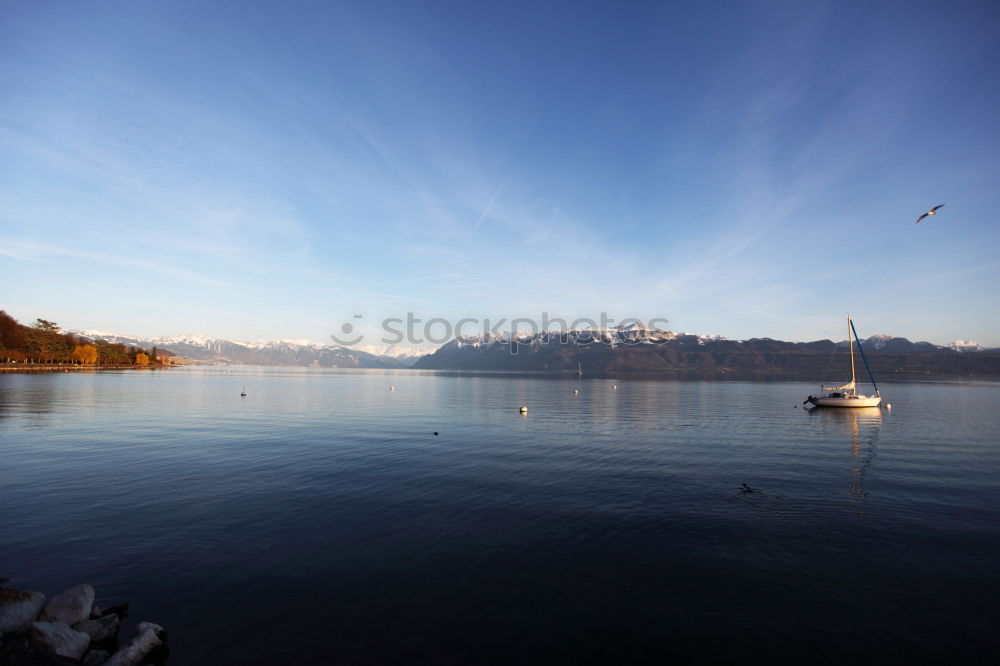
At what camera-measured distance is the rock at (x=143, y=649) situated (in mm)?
12094

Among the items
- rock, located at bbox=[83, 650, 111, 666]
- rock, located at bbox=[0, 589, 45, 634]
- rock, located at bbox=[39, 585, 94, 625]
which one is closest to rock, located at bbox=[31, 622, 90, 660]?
rock, located at bbox=[83, 650, 111, 666]

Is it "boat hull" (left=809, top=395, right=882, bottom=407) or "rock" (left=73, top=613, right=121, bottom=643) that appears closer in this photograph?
"rock" (left=73, top=613, right=121, bottom=643)

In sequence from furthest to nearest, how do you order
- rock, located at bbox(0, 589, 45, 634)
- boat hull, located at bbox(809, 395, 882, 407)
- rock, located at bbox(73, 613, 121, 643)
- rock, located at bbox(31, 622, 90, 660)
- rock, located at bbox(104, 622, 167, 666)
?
boat hull, located at bbox(809, 395, 882, 407), rock, located at bbox(73, 613, 121, 643), rock, located at bbox(0, 589, 45, 634), rock, located at bbox(31, 622, 90, 660), rock, located at bbox(104, 622, 167, 666)

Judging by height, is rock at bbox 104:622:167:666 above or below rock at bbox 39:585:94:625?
below

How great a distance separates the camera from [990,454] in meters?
46.7

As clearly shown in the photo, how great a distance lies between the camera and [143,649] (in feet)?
41.4

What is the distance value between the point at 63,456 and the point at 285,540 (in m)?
31.7

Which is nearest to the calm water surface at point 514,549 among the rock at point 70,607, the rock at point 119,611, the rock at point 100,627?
the rock at point 119,611

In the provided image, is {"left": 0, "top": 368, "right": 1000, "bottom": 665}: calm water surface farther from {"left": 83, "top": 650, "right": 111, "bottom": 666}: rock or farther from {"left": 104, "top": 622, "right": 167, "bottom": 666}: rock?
{"left": 83, "top": 650, "right": 111, "bottom": 666}: rock

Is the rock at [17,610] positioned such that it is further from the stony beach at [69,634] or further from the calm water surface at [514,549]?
the calm water surface at [514,549]

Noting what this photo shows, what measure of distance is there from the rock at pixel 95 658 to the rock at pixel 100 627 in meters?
0.89

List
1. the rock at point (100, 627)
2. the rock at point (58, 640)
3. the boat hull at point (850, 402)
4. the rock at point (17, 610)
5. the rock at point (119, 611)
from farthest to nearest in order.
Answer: the boat hull at point (850, 402), the rock at point (119, 611), the rock at point (100, 627), the rock at point (17, 610), the rock at point (58, 640)

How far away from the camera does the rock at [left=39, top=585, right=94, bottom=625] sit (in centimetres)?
1363

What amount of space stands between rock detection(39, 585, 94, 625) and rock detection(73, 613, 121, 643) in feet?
0.86
